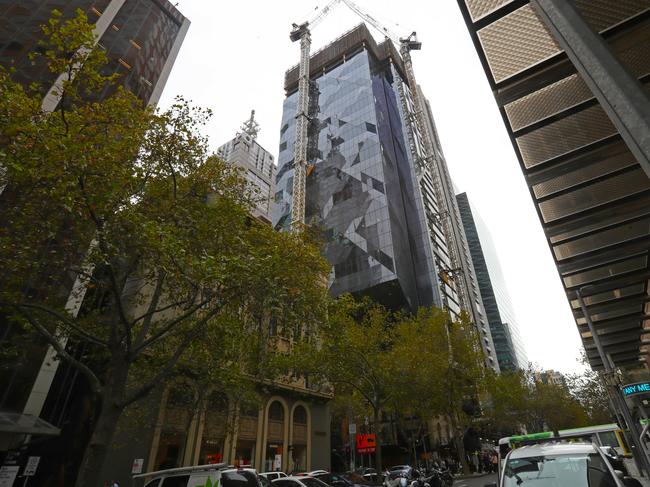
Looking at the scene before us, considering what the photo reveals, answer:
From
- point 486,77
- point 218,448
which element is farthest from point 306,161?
point 486,77

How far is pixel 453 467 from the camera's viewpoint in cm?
4016

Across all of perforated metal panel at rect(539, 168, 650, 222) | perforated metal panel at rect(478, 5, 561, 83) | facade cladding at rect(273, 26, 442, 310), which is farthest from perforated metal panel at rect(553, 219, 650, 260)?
facade cladding at rect(273, 26, 442, 310)

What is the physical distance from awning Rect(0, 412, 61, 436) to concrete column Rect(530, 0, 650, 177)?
19.5 metres

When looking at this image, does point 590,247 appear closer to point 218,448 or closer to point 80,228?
point 80,228

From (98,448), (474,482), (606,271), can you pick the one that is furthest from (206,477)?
(474,482)

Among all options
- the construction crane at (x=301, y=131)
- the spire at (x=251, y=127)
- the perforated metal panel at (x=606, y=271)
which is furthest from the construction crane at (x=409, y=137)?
the perforated metal panel at (x=606, y=271)

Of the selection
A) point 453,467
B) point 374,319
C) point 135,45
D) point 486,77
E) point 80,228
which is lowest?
point 453,467

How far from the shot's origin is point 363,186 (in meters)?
63.2

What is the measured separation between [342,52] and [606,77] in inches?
3834

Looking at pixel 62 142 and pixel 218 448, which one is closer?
pixel 62 142

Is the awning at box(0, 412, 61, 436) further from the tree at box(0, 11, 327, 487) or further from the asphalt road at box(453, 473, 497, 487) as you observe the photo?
the asphalt road at box(453, 473, 497, 487)

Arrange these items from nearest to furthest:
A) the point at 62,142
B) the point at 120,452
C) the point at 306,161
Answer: the point at 62,142 → the point at 120,452 → the point at 306,161

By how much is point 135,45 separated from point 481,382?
128 ft

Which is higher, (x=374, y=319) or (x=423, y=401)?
(x=374, y=319)
